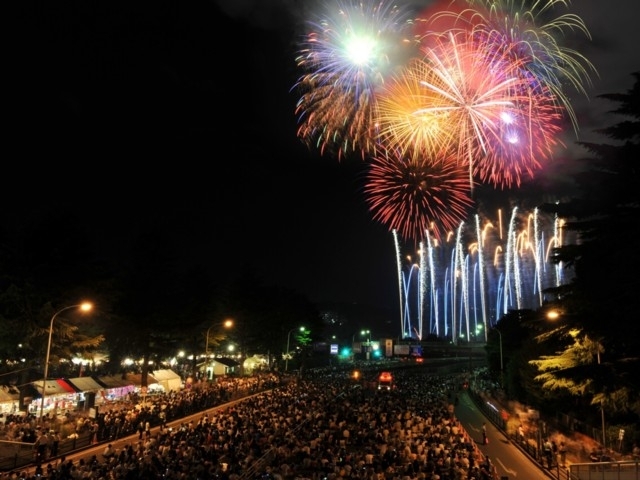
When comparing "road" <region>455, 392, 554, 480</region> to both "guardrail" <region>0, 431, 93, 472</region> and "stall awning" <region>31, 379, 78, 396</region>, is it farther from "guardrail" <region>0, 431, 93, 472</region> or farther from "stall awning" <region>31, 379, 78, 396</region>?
"stall awning" <region>31, 379, 78, 396</region>

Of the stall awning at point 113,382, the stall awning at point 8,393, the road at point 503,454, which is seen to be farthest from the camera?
the stall awning at point 113,382

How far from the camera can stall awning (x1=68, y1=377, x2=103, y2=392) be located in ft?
113

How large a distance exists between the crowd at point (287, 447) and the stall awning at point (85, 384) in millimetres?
2456

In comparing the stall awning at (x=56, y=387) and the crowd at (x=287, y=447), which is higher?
the stall awning at (x=56, y=387)

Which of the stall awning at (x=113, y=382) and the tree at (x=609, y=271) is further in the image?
the stall awning at (x=113, y=382)

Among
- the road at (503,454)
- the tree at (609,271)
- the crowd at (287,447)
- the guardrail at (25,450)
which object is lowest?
the road at (503,454)

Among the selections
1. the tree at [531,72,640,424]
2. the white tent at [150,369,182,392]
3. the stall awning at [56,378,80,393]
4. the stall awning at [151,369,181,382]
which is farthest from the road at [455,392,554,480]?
the stall awning at [151,369,181,382]

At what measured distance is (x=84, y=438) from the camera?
24.9 metres

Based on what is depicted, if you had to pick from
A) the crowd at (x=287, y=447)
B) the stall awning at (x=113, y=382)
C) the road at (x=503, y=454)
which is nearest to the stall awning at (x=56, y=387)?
the crowd at (x=287, y=447)

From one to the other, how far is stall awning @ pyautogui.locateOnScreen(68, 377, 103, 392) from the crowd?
2456 millimetres

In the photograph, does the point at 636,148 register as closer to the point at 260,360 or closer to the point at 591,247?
the point at 591,247

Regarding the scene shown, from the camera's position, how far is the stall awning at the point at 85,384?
34.5m

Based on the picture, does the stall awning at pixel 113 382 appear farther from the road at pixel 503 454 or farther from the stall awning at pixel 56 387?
the road at pixel 503 454

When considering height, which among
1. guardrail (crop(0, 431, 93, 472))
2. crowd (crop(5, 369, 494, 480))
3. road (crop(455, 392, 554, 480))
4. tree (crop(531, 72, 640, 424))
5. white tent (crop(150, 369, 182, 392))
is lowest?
road (crop(455, 392, 554, 480))
